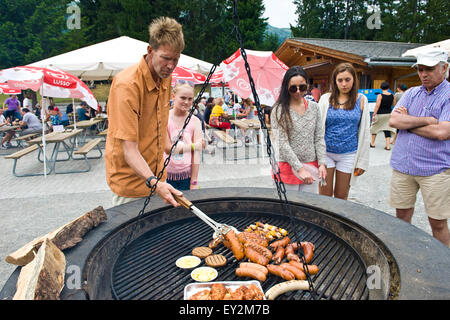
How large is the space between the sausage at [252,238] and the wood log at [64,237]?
3.27 feet

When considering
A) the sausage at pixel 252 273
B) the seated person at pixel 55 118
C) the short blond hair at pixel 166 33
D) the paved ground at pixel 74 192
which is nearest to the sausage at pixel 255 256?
the sausage at pixel 252 273

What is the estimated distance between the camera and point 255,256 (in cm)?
192

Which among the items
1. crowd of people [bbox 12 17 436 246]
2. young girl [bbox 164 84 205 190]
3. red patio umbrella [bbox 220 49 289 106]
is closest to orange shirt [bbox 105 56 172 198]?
crowd of people [bbox 12 17 436 246]

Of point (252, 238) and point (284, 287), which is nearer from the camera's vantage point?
point (284, 287)

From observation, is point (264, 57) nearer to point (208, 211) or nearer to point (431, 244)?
point (208, 211)

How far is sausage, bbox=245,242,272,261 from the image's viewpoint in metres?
1.94

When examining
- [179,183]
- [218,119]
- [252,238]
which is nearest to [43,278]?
[252,238]

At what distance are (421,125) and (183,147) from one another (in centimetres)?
234

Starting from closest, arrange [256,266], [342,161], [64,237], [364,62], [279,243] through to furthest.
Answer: [64,237], [256,266], [279,243], [342,161], [364,62]

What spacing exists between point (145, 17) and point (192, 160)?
3137 centimetres

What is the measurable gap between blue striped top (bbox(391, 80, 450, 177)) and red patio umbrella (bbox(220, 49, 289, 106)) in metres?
6.47

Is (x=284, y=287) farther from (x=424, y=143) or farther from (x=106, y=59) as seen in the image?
(x=106, y=59)

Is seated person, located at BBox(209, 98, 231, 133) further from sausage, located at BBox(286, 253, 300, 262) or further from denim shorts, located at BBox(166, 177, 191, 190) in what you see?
sausage, located at BBox(286, 253, 300, 262)
